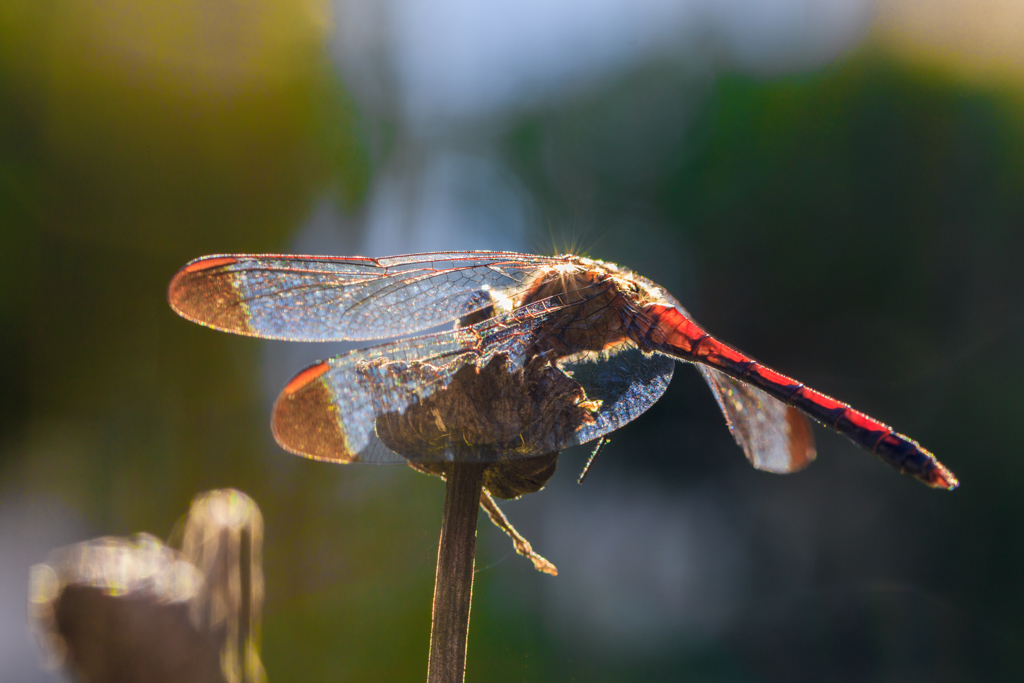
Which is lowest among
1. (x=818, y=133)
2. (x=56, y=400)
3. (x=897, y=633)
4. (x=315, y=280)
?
(x=897, y=633)

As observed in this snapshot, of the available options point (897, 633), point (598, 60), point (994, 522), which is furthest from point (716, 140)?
point (897, 633)

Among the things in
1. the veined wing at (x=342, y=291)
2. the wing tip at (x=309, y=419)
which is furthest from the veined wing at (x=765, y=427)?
the wing tip at (x=309, y=419)

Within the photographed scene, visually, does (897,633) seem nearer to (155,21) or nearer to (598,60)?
(598,60)

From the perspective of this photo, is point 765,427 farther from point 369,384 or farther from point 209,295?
point 209,295

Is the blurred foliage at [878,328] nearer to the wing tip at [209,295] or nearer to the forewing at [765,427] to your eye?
the forewing at [765,427]

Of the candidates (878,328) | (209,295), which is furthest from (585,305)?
(878,328)

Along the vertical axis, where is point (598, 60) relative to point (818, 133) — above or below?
above
